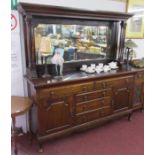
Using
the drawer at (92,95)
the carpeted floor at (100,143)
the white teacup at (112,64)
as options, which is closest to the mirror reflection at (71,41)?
the white teacup at (112,64)

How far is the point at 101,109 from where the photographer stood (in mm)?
2531

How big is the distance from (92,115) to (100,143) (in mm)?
366

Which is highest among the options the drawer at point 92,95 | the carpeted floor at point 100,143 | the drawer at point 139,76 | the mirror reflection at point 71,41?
the mirror reflection at point 71,41

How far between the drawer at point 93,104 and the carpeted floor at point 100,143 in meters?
0.39

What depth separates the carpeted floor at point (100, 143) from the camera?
218 cm

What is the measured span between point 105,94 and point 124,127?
2.12 feet

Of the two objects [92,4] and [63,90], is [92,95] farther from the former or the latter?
[92,4]

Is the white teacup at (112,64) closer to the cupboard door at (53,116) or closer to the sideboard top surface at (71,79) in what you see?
the sideboard top surface at (71,79)

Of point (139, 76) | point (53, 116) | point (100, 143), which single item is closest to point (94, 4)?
point (139, 76)

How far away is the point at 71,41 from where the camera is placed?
2.56 metres

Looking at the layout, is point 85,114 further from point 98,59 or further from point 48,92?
Result: point 98,59

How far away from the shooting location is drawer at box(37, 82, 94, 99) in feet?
6.57

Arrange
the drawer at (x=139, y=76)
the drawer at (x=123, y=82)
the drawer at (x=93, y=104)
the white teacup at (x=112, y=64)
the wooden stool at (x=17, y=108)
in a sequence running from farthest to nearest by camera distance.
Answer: the drawer at (x=139, y=76) < the white teacup at (x=112, y=64) < the drawer at (x=123, y=82) < the drawer at (x=93, y=104) < the wooden stool at (x=17, y=108)
